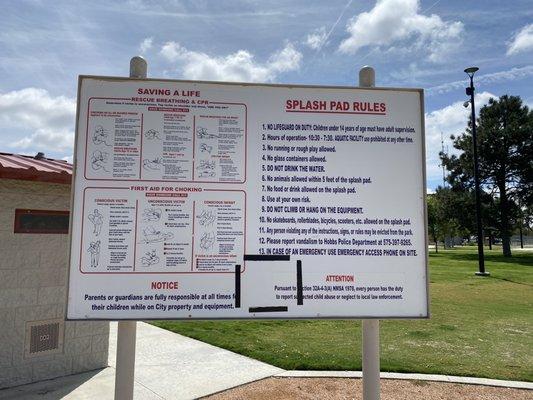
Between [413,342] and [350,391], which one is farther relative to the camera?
[413,342]

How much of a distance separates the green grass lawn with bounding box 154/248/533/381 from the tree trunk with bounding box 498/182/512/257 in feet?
91.9

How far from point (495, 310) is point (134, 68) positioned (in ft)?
37.5

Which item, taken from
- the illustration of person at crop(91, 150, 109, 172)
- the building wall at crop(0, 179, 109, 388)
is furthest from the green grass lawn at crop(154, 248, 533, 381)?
the illustration of person at crop(91, 150, 109, 172)

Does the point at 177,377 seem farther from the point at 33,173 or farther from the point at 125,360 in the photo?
the point at 33,173

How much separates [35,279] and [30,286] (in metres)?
0.10

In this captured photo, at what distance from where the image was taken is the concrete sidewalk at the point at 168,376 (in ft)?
16.7

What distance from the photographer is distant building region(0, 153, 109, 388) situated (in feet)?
16.8

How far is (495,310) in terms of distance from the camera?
1130 cm

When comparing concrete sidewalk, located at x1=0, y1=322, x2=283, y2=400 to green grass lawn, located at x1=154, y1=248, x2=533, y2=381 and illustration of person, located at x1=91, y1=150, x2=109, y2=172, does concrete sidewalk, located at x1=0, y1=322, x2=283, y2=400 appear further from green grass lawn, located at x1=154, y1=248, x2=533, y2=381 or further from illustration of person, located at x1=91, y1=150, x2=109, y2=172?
illustration of person, located at x1=91, y1=150, x2=109, y2=172

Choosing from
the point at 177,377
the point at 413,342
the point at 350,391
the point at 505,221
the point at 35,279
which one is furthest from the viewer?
the point at 505,221

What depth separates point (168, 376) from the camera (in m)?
5.78

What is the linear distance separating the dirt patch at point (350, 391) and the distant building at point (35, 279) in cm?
224

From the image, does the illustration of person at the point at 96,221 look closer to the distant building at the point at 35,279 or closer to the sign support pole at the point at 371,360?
the distant building at the point at 35,279

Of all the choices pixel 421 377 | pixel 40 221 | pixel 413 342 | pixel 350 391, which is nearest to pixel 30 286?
pixel 40 221
